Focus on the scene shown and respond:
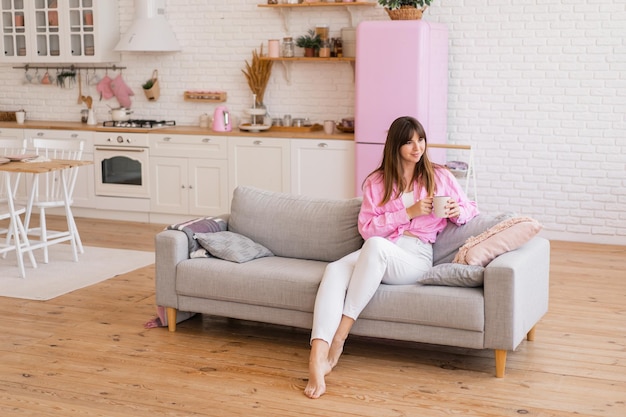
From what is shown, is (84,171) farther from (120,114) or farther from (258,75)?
(258,75)

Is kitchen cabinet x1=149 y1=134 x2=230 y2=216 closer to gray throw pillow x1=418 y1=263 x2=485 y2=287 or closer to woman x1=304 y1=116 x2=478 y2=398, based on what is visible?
woman x1=304 y1=116 x2=478 y2=398

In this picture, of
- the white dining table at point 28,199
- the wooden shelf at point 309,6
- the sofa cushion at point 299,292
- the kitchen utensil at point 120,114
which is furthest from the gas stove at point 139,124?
the sofa cushion at point 299,292

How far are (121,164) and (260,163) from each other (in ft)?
4.57

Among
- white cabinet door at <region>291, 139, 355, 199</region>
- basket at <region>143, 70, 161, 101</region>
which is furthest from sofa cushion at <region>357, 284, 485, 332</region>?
basket at <region>143, 70, 161, 101</region>

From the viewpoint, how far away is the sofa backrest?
469 cm

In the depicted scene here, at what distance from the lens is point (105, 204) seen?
8242 mm

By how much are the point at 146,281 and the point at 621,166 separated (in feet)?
12.4

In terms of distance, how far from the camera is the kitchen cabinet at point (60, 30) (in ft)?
27.4

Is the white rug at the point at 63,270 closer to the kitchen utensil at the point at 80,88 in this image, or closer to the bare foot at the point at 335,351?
the bare foot at the point at 335,351

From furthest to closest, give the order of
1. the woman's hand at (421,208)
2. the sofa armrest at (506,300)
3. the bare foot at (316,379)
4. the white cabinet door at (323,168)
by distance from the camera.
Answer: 1. the white cabinet door at (323,168)
2. the woman's hand at (421,208)
3. the sofa armrest at (506,300)
4. the bare foot at (316,379)

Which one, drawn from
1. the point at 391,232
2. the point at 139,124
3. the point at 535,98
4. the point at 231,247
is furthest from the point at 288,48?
the point at 391,232

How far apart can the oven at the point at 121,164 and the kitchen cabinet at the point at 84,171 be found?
0.23 ft

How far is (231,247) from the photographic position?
4.64 m

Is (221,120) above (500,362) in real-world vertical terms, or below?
above
